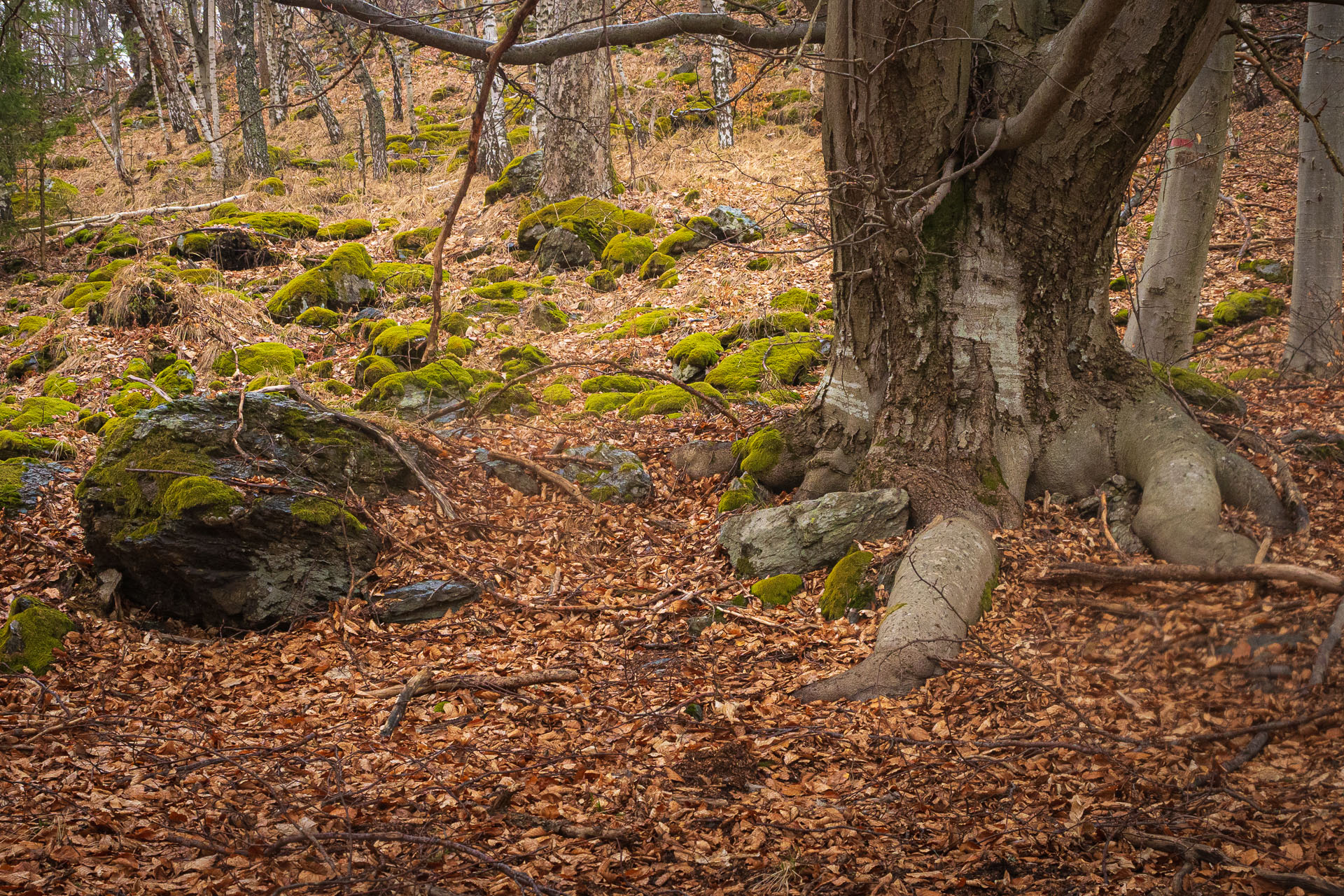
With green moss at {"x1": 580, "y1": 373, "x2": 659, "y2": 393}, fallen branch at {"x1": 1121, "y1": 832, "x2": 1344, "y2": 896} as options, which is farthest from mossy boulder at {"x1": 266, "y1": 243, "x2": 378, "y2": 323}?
fallen branch at {"x1": 1121, "y1": 832, "x2": 1344, "y2": 896}

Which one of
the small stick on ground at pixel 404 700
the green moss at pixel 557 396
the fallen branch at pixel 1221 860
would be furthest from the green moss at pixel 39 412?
the fallen branch at pixel 1221 860

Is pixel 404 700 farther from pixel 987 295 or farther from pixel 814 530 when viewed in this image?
pixel 987 295

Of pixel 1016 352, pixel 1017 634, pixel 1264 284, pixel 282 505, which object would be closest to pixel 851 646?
pixel 1017 634

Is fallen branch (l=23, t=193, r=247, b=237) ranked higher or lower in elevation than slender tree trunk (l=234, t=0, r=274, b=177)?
lower

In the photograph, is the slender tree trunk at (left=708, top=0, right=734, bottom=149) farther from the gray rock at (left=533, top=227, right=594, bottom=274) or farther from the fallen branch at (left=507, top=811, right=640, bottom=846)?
the fallen branch at (left=507, top=811, right=640, bottom=846)

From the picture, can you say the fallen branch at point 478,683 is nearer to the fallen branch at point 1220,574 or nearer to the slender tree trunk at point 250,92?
the fallen branch at point 1220,574

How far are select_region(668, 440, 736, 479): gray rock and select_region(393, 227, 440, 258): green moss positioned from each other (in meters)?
7.93

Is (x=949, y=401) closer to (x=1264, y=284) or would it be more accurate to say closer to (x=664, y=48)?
(x=1264, y=284)

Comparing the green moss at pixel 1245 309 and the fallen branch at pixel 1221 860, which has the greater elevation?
the green moss at pixel 1245 309

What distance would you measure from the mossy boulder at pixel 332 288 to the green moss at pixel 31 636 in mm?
6661

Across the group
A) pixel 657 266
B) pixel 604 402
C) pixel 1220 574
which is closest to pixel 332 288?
pixel 657 266

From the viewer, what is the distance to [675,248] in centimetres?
1167

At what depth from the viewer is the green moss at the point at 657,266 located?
1134 centimetres

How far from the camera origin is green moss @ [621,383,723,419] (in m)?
7.71
